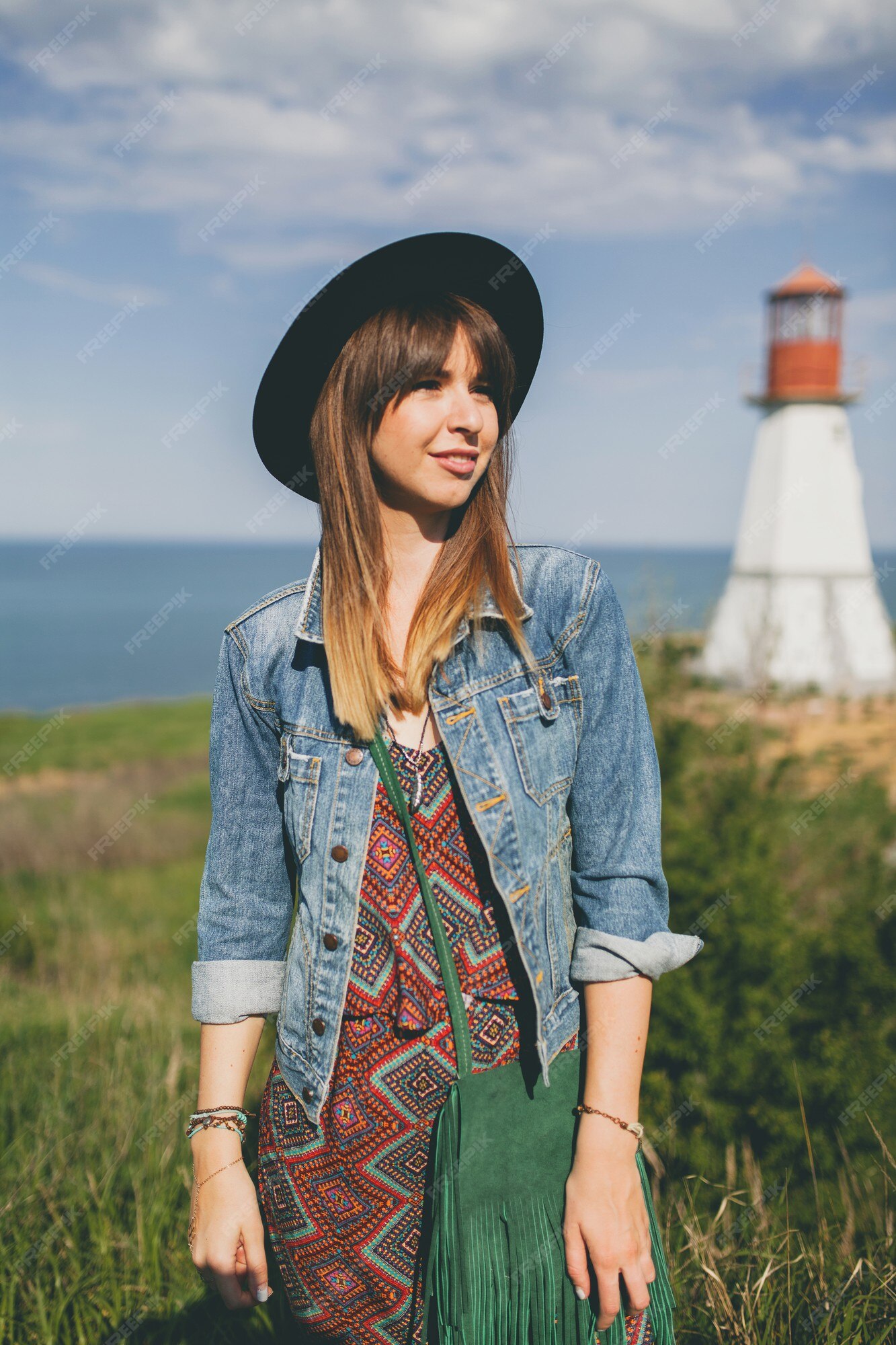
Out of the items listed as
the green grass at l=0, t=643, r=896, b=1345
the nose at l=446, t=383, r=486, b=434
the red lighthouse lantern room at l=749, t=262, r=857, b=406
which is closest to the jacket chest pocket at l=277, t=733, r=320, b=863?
the nose at l=446, t=383, r=486, b=434

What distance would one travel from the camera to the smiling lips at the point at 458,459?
1.57m

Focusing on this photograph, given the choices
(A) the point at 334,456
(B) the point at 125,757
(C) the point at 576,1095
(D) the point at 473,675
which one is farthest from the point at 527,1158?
(B) the point at 125,757

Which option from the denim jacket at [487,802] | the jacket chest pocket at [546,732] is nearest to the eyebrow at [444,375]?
the denim jacket at [487,802]

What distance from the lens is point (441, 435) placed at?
61.2 inches

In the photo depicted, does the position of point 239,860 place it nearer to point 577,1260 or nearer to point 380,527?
point 380,527

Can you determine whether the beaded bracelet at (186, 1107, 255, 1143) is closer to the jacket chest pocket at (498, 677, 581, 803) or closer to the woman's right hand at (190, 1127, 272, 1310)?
the woman's right hand at (190, 1127, 272, 1310)

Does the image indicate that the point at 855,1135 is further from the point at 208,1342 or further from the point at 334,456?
the point at 334,456

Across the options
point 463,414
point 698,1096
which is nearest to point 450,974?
point 463,414

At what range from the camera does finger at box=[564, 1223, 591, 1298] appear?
1.41 m

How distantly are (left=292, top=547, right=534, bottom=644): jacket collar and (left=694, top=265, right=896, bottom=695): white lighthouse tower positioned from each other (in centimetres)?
1959

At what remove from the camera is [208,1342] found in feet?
7.68

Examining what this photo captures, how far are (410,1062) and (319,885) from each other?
0.31 m

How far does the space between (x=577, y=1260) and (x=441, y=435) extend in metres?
Result: 1.27

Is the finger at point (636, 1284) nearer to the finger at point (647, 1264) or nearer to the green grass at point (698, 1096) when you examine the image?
the finger at point (647, 1264)
